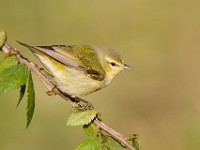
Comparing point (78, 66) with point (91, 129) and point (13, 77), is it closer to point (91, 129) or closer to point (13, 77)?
point (91, 129)

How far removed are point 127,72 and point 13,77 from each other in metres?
9.93

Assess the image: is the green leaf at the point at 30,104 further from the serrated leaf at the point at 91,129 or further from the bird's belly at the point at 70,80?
the bird's belly at the point at 70,80

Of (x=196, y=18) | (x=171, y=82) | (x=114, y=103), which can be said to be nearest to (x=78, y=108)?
(x=114, y=103)

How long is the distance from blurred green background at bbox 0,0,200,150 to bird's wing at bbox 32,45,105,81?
352cm

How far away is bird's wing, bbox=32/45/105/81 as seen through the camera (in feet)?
16.1

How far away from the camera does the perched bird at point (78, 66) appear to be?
15.6 ft

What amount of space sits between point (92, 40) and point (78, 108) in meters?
10.2

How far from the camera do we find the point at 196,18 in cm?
1523

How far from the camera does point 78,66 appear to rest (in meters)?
5.28

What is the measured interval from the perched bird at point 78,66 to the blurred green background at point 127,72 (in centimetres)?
334

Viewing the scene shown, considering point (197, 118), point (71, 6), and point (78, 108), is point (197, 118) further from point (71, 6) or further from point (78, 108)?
point (78, 108)

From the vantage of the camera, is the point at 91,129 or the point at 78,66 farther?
the point at 78,66

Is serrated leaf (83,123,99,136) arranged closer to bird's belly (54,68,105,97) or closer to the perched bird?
the perched bird

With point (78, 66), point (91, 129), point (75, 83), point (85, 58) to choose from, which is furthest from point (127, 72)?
point (91, 129)
